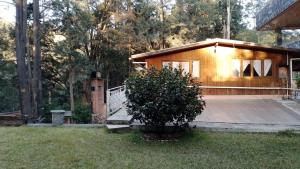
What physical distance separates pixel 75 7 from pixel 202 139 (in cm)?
1521

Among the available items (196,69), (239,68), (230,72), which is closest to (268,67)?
(239,68)

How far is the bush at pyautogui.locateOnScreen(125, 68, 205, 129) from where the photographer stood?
7.65 meters

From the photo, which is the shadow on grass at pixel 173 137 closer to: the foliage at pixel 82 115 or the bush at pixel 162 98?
the bush at pixel 162 98

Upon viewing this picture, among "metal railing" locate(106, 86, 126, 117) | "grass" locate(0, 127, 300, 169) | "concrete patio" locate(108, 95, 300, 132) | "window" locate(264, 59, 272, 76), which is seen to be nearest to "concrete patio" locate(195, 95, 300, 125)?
"concrete patio" locate(108, 95, 300, 132)

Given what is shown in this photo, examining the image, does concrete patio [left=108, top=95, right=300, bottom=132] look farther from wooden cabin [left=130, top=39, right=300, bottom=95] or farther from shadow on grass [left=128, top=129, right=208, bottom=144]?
wooden cabin [left=130, top=39, right=300, bottom=95]

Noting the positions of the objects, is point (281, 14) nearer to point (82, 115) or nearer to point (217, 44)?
point (217, 44)

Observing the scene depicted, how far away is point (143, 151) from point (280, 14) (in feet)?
26.7

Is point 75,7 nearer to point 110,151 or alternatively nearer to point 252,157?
point 110,151

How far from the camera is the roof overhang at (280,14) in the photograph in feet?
36.2

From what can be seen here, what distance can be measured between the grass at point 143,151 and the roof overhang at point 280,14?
4939 mm

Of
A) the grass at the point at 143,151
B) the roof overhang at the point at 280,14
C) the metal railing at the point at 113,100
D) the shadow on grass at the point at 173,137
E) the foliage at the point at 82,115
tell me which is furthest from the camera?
the foliage at the point at 82,115

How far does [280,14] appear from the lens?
40.1ft

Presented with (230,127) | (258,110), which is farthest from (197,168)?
(258,110)

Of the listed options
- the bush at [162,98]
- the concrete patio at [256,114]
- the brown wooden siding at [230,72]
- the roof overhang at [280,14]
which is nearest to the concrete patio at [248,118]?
the concrete patio at [256,114]
